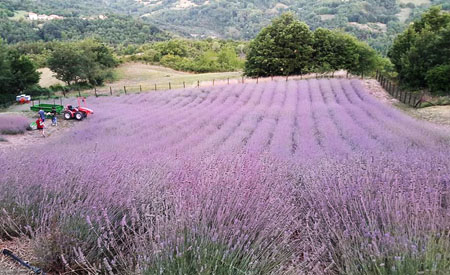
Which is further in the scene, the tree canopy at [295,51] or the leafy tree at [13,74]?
the tree canopy at [295,51]

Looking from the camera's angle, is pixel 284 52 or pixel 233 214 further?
pixel 284 52

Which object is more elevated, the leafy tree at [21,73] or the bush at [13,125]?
the leafy tree at [21,73]

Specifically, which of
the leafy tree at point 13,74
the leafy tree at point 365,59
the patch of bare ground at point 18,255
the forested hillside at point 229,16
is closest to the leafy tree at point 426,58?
the leafy tree at point 365,59

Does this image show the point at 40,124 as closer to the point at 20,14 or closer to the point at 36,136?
the point at 36,136

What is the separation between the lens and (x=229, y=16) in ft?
437

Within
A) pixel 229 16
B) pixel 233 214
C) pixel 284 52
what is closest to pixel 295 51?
pixel 284 52

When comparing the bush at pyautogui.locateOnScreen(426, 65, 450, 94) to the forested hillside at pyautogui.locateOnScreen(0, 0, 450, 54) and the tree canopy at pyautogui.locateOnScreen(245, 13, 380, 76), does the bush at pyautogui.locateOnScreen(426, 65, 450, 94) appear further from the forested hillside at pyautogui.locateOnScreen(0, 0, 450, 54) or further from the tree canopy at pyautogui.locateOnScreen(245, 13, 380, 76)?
the forested hillside at pyautogui.locateOnScreen(0, 0, 450, 54)

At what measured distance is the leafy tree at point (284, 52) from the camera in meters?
28.9

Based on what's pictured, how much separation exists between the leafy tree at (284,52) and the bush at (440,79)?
11.4 meters

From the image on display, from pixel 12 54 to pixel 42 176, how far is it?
2111 centimetres

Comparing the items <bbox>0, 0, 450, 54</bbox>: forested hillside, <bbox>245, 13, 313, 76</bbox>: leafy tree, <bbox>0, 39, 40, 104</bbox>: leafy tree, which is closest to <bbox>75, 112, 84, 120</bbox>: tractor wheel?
<bbox>0, 39, 40, 104</bbox>: leafy tree

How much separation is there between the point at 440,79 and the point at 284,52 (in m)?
14.1

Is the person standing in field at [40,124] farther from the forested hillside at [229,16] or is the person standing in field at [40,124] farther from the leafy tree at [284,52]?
the forested hillside at [229,16]

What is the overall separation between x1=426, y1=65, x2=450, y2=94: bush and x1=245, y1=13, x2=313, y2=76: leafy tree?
11373 millimetres
